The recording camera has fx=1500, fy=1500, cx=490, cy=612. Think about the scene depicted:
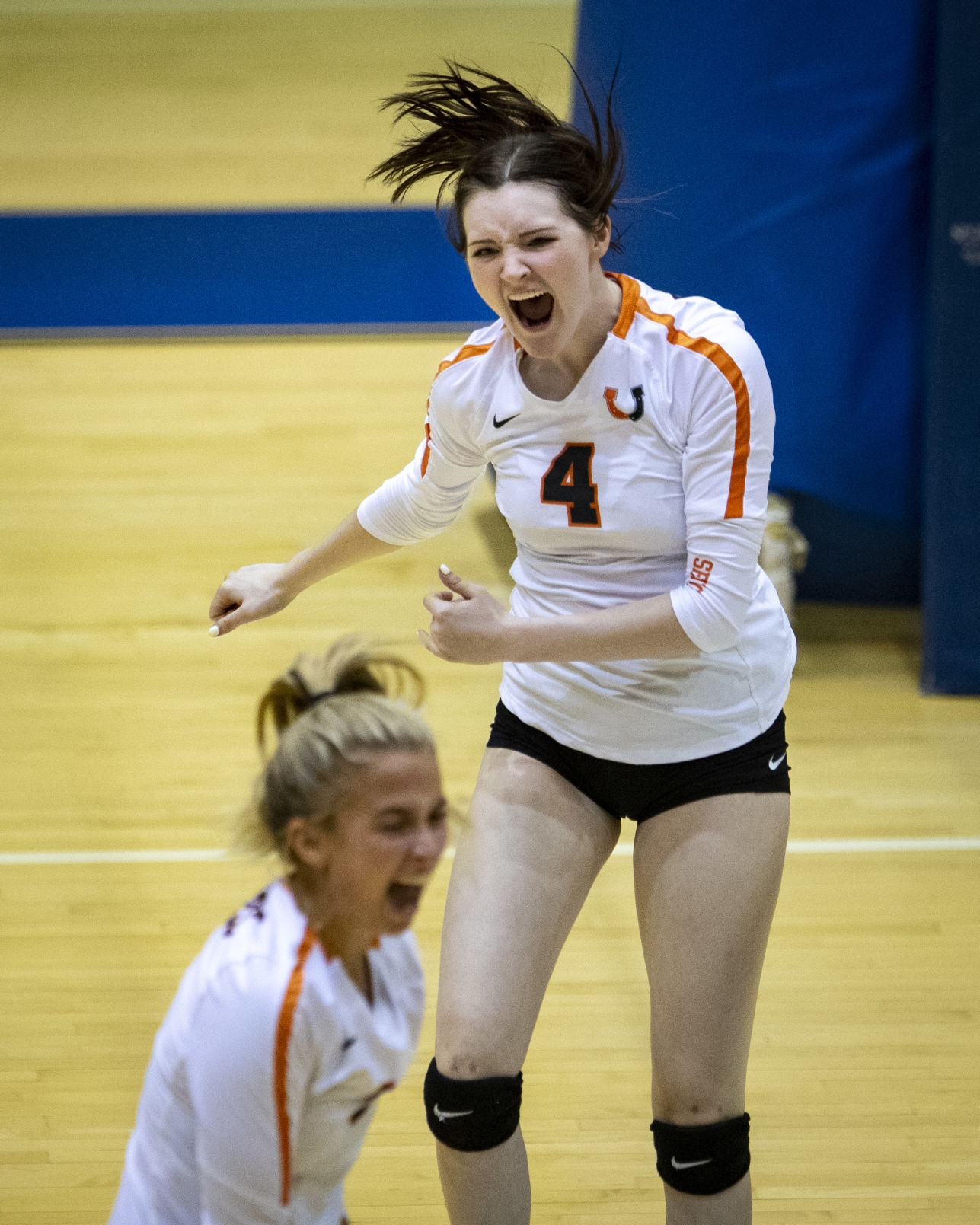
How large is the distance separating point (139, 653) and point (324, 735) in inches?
140

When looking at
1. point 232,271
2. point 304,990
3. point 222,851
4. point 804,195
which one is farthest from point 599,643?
point 232,271

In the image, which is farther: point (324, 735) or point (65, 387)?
point (65, 387)

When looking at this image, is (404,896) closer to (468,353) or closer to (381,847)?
(381,847)

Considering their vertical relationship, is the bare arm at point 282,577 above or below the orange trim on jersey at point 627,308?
below

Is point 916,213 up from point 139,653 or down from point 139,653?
up

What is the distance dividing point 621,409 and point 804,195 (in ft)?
9.28

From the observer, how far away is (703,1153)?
7.00 feet

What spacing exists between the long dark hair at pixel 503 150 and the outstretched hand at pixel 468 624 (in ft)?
1.83

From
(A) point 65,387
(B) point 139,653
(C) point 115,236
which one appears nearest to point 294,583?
(B) point 139,653

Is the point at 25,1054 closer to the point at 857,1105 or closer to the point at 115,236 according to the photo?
the point at 857,1105

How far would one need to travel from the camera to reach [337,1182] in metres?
1.61

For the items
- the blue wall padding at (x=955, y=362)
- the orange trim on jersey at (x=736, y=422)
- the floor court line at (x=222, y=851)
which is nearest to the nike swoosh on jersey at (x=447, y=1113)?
the orange trim on jersey at (x=736, y=422)

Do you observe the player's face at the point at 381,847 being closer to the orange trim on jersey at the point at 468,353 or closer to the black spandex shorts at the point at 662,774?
the black spandex shorts at the point at 662,774

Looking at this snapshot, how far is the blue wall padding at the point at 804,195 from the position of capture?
4.60 m
